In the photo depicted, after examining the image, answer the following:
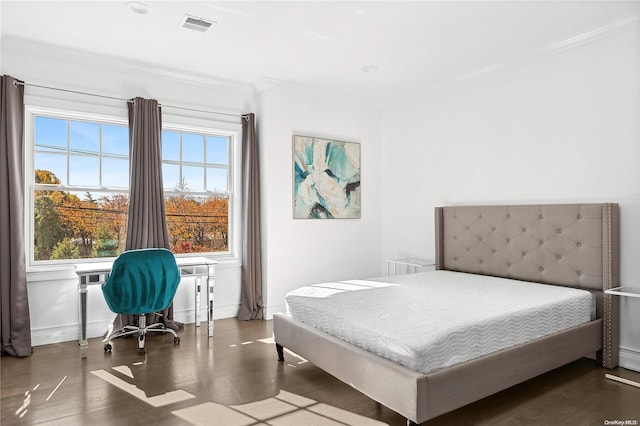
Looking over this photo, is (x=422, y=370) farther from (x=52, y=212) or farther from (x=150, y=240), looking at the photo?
(x=52, y=212)

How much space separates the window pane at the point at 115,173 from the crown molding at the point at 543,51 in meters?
3.32

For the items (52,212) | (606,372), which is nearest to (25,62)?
(52,212)

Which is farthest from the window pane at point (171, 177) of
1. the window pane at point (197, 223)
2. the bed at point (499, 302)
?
the bed at point (499, 302)

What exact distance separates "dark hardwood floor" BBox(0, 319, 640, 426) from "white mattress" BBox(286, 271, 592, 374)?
1.25 ft

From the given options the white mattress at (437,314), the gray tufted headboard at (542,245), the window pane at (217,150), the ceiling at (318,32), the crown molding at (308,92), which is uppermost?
the ceiling at (318,32)

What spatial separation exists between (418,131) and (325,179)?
1.26 meters

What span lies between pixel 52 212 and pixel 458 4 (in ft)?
12.9

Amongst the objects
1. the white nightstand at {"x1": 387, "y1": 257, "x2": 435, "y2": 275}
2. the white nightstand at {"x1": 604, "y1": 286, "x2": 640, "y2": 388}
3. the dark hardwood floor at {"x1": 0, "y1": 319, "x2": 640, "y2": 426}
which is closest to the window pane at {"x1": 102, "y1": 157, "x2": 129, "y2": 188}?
the dark hardwood floor at {"x1": 0, "y1": 319, "x2": 640, "y2": 426}

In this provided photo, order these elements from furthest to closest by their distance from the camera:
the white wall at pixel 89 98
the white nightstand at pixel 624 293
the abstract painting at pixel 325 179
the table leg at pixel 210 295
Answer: the abstract painting at pixel 325 179 → the table leg at pixel 210 295 → the white wall at pixel 89 98 → the white nightstand at pixel 624 293

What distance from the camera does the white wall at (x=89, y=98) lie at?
3.65 meters

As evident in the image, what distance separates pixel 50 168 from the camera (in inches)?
153

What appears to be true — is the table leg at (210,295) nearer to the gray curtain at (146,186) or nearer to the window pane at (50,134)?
the gray curtain at (146,186)

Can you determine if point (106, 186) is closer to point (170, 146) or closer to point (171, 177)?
point (171, 177)

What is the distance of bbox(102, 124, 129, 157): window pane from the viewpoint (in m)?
4.13
